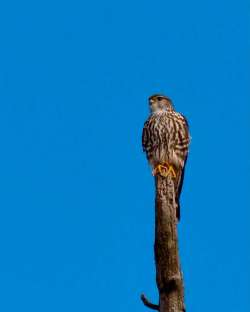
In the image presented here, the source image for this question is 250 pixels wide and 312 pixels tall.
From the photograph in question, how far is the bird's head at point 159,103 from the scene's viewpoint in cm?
1055

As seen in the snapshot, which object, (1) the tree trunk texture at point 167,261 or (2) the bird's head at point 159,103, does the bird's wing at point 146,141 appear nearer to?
(2) the bird's head at point 159,103

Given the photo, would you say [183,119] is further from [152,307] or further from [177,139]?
[152,307]

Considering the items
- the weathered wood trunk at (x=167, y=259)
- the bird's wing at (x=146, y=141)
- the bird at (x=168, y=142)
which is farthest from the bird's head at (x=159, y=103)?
the weathered wood trunk at (x=167, y=259)

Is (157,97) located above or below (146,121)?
above

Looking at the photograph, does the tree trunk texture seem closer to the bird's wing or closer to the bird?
the bird

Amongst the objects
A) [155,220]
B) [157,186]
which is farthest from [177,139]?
[155,220]

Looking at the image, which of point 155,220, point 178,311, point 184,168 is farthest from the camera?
point 184,168

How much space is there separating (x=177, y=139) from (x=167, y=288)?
455cm

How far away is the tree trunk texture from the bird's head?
15.8ft

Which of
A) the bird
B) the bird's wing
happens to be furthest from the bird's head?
the bird's wing

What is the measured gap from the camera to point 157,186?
623 centimetres

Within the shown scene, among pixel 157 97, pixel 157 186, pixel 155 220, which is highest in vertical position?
pixel 157 97

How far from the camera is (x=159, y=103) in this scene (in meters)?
10.6

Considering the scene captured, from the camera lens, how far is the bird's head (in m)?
10.5
